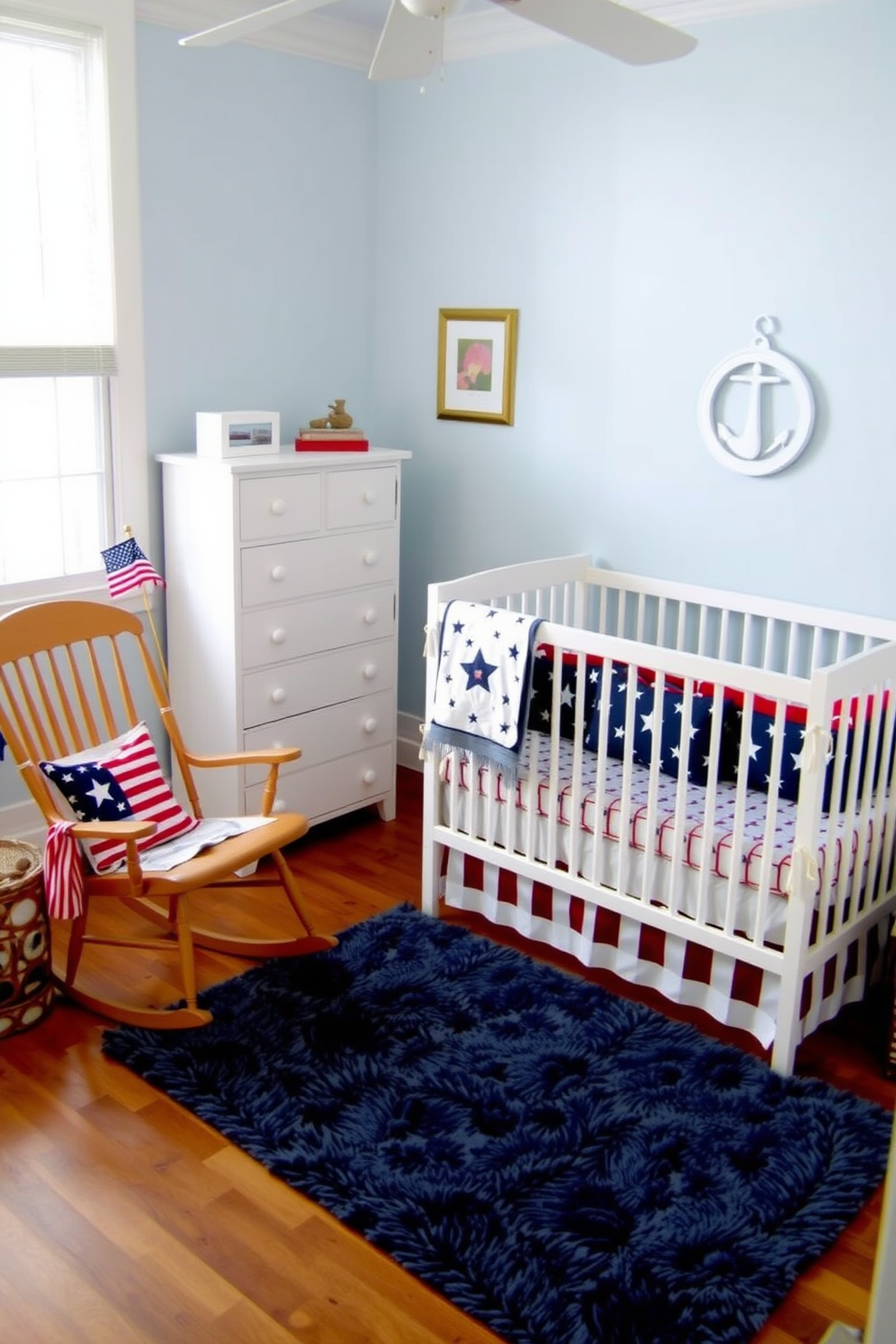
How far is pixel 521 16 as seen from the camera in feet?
6.12

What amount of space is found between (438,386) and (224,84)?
107cm

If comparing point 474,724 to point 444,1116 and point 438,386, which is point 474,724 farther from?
point 438,386

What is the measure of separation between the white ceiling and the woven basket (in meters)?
2.19

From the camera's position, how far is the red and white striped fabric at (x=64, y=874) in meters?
2.56

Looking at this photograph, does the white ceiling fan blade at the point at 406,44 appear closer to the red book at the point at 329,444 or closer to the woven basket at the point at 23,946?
the red book at the point at 329,444

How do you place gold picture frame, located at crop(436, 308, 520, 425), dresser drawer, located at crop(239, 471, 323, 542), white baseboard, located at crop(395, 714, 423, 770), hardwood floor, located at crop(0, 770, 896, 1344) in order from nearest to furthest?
hardwood floor, located at crop(0, 770, 896, 1344) → dresser drawer, located at crop(239, 471, 323, 542) → gold picture frame, located at crop(436, 308, 520, 425) → white baseboard, located at crop(395, 714, 423, 770)

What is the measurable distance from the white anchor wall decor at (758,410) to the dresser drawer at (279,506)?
107 centimetres

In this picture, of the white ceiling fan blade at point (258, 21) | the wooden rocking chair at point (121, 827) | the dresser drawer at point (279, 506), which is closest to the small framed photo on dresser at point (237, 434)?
the dresser drawer at point (279, 506)

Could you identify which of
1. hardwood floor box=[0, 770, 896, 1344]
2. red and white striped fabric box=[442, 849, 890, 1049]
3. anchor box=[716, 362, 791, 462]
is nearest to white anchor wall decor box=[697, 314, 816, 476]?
anchor box=[716, 362, 791, 462]

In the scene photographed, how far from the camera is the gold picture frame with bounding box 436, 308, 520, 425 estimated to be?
374 centimetres

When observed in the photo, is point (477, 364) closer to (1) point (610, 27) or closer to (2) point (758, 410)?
(2) point (758, 410)

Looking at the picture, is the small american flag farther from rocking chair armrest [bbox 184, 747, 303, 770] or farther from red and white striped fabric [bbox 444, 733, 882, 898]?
red and white striped fabric [bbox 444, 733, 882, 898]

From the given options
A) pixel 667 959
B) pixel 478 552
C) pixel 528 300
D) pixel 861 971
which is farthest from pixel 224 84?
pixel 861 971

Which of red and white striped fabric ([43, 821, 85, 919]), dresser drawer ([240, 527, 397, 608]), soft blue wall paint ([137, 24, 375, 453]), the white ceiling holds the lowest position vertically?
red and white striped fabric ([43, 821, 85, 919])
